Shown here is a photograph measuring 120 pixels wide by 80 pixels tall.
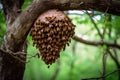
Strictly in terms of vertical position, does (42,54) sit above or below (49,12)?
below

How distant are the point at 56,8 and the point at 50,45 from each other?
348 mm

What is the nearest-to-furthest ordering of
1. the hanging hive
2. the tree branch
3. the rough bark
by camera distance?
the hanging hive → the tree branch → the rough bark

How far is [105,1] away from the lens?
259 centimetres

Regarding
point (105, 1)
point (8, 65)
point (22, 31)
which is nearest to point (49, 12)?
point (22, 31)

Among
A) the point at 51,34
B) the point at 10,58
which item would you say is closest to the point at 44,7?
the point at 51,34

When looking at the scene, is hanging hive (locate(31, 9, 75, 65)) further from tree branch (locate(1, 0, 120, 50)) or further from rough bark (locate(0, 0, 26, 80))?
rough bark (locate(0, 0, 26, 80))

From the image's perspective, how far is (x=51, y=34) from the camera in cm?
245

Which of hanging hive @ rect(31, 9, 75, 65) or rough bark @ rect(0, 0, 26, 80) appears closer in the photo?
hanging hive @ rect(31, 9, 75, 65)

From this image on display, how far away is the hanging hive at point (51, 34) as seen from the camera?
2441 mm

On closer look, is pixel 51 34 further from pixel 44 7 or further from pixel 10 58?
→ pixel 10 58

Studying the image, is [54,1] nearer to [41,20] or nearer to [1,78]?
[41,20]

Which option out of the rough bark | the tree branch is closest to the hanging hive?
the tree branch

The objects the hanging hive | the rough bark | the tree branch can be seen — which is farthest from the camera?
the rough bark

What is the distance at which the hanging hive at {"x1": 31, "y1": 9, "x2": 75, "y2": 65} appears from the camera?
244 centimetres
